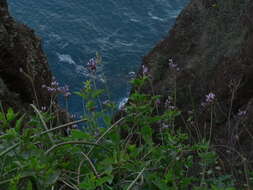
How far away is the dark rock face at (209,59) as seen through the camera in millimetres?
7695

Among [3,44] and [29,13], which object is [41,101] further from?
[29,13]

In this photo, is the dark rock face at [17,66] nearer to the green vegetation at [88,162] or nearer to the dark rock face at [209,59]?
the dark rock face at [209,59]

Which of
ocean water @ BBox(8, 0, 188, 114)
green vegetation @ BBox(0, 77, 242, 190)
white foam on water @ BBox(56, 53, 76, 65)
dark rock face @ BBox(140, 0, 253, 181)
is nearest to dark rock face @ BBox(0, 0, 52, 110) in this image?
dark rock face @ BBox(140, 0, 253, 181)

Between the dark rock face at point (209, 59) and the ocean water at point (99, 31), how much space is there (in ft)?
29.6

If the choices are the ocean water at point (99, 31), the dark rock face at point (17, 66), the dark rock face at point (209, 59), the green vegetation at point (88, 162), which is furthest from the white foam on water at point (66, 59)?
the green vegetation at point (88, 162)

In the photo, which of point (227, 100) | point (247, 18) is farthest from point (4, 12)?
point (247, 18)

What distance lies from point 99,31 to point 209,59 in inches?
567

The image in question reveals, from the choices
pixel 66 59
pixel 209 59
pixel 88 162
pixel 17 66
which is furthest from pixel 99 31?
pixel 88 162

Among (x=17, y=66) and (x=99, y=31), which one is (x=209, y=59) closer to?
(x=17, y=66)

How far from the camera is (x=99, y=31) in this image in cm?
2341

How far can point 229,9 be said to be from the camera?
10.2 metres

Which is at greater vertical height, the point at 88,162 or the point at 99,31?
the point at 88,162

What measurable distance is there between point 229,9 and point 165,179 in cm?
820

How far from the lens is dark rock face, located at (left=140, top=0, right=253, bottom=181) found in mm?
7695
